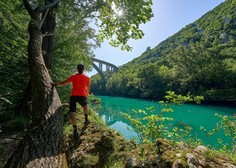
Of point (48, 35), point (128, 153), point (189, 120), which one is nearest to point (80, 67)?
point (128, 153)

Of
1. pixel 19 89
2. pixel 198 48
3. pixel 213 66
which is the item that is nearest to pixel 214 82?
pixel 213 66

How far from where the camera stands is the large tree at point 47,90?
10.8ft

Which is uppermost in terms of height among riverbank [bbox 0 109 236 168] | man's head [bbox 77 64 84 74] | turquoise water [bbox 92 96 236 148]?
man's head [bbox 77 64 84 74]

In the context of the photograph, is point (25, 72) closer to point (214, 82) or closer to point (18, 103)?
point (18, 103)

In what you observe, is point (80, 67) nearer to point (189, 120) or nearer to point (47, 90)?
point (47, 90)

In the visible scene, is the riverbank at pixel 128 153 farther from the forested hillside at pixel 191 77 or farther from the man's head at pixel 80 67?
the forested hillside at pixel 191 77

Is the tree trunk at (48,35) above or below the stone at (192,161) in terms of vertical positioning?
above

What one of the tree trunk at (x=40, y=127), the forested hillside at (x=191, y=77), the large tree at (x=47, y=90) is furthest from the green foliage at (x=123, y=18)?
the forested hillside at (x=191, y=77)

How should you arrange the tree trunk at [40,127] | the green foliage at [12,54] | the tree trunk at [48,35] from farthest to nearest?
the tree trunk at [48,35] → the green foliage at [12,54] → the tree trunk at [40,127]

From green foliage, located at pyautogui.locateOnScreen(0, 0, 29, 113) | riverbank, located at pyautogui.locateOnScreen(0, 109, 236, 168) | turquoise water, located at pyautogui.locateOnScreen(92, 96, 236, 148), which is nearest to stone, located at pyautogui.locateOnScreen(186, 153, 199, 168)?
riverbank, located at pyautogui.locateOnScreen(0, 109, 236, 168)

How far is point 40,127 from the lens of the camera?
3824mm

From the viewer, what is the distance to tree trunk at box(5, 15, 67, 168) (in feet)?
10.5

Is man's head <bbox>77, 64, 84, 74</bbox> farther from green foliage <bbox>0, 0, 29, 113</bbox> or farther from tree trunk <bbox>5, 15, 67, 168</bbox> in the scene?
green foliage <bbox>0, 0, 29, 113</bbox>


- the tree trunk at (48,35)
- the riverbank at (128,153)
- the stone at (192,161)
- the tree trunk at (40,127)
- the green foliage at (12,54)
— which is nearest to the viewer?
the stone at (192,161)
